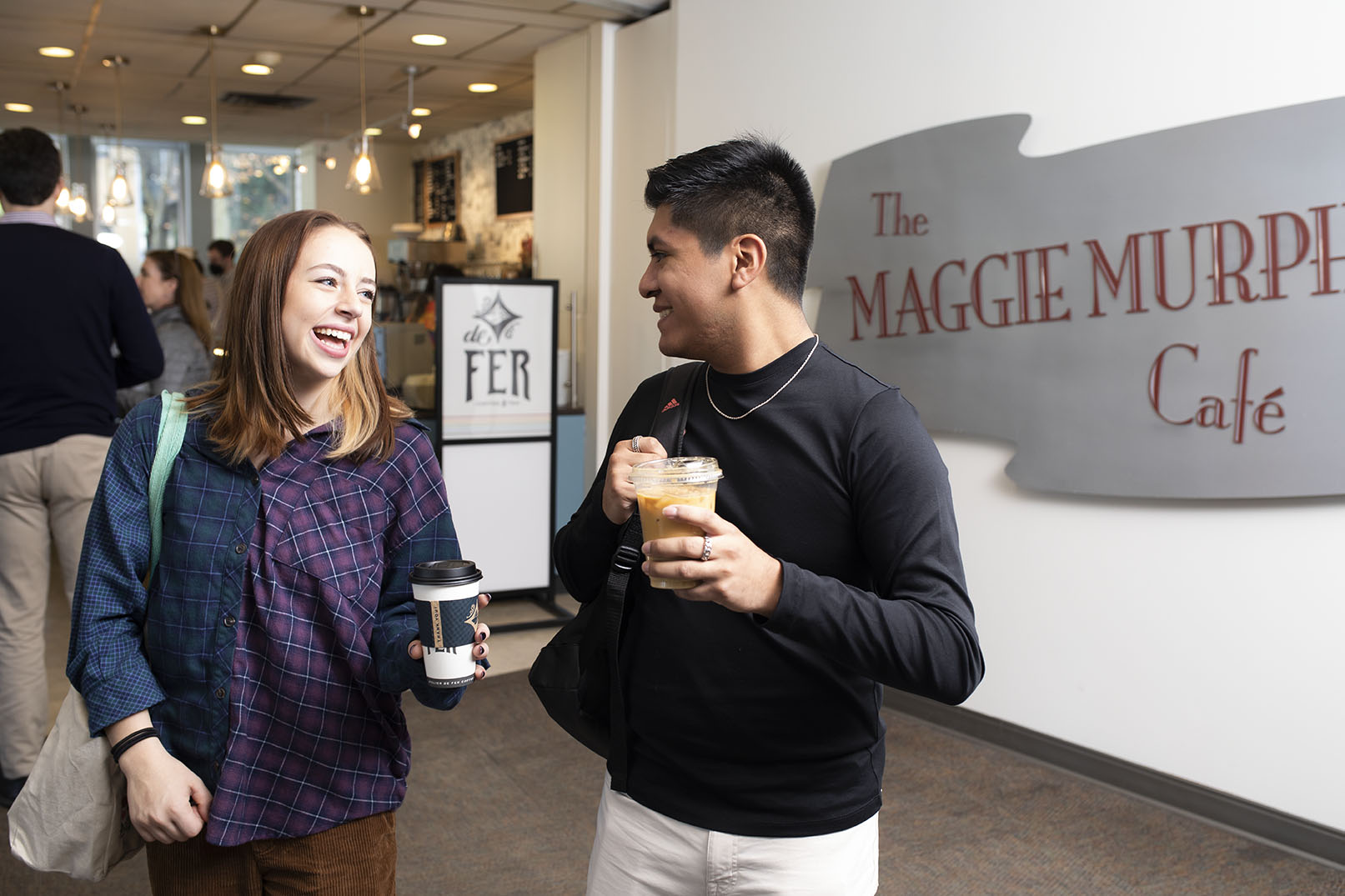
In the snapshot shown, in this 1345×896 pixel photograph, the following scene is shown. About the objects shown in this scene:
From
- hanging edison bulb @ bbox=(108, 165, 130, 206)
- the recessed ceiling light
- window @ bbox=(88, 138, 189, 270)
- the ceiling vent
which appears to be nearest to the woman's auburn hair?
the recessed ceiling light

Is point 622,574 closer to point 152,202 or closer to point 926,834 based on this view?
point 926,834

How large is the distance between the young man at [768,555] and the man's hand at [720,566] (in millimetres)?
134

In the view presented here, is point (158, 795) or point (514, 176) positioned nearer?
point (158, 795)

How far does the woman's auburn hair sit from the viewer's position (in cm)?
146

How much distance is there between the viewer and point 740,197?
4.82 ft

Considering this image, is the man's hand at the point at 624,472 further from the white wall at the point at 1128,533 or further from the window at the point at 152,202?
the window at the point at 152,202

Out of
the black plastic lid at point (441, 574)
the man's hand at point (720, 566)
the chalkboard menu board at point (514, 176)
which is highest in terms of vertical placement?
the chalkboard menu board at point (514, 176)

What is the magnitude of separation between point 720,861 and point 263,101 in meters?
9.29

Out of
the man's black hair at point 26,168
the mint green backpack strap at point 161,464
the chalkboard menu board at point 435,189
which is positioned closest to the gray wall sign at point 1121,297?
the man's black hair at point 26,168

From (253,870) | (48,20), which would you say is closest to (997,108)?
(253,870)

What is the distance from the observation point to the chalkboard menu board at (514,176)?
8828mm

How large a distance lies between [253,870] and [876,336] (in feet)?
10.7

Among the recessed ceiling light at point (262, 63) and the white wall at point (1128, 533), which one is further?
the recessed ceiling light at point (262, 63)

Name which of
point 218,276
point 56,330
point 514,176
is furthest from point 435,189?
point 56,330
